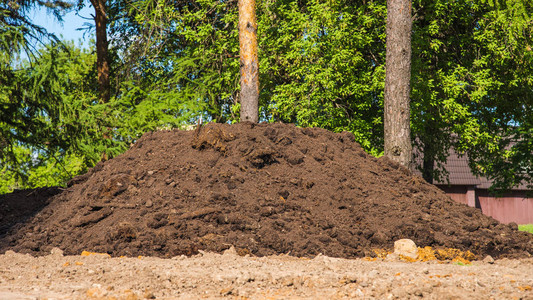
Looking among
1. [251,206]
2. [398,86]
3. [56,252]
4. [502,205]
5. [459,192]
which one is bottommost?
[56,252]

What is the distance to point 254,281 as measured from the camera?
4082 mm

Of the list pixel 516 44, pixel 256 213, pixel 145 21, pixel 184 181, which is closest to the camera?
pixel 256 213

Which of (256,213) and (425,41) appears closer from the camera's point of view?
(256,213)

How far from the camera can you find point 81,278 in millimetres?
4270

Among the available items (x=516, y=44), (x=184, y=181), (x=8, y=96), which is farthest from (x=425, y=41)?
(x=8, y=96)

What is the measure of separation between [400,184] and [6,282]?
540 cm

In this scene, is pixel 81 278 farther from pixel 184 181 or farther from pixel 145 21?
pixel 145 21

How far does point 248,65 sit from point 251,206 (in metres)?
5.42

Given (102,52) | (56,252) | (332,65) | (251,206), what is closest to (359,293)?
(251,206)

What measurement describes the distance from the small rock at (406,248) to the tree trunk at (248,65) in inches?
214

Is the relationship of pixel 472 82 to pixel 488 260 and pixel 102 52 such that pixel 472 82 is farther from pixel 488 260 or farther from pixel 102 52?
pixel 102 52

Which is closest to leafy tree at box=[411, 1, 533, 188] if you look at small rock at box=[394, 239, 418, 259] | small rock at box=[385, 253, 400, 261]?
small rock at box=[394, 239, 418, 259]

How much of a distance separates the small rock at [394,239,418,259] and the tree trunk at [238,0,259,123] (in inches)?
214

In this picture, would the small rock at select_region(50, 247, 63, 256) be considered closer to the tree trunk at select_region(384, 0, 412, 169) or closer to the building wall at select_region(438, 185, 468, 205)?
the tree trunk at select_region(384, 0, 412, 169)
